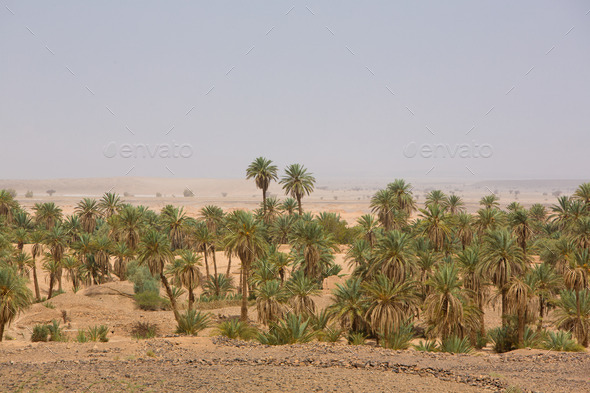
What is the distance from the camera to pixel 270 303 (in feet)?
120

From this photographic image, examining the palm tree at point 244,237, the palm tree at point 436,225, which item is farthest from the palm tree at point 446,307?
the palm tree at point 436,225

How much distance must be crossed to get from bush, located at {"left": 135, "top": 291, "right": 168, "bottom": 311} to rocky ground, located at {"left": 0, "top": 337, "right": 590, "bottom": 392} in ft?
85.4

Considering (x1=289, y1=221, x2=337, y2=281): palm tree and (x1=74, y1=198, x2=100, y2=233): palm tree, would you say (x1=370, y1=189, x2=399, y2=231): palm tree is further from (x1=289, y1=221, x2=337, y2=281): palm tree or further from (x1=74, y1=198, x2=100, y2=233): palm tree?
(x1=74, y1=198, x2=100, y2=233): palm tree

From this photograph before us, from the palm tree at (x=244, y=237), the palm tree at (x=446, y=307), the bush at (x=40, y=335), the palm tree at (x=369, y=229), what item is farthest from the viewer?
the palm tree at (x=369, y=229)

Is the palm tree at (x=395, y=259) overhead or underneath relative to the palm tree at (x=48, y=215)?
underneath

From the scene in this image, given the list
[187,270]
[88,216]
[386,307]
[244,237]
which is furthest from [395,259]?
[88,216]

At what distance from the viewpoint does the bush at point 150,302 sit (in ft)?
158

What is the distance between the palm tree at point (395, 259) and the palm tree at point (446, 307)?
338 centimetres

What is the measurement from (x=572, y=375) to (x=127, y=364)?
1702 centimetres

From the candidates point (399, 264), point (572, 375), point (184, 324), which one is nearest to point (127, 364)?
point (184, 324)

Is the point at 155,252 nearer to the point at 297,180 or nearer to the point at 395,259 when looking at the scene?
the point at 395,259

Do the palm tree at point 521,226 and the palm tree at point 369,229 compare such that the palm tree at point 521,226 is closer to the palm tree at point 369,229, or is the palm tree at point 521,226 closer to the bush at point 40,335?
the palm tree at point 369,229

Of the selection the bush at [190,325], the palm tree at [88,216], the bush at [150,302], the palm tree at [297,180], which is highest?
the palm tree at [297,180]

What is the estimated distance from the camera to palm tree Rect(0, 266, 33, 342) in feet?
96.6
